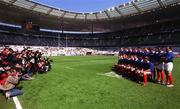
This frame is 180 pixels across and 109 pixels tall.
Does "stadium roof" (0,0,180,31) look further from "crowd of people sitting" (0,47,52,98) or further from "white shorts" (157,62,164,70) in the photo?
"white shorts" (157,62,164,70)

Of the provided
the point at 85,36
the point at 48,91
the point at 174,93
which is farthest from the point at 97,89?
the point at 85,36

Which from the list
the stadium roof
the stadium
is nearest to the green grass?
the stadium

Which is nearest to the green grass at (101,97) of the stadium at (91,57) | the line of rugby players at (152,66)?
the stadium at (91,57)

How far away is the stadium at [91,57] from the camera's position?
9328mm

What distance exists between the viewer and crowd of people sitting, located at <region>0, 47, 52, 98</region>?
10611mm

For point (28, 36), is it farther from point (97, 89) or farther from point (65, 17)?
point (97, 89)

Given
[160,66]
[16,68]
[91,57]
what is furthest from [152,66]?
[91,57]

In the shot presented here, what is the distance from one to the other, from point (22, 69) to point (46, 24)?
216 ft

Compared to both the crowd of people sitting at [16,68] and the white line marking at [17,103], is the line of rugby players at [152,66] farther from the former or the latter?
the white line marking at [17,103]

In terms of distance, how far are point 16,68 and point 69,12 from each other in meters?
54.9

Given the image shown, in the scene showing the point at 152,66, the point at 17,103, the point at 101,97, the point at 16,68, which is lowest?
the point at 17,103

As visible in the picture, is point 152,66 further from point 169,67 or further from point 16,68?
point 16,68

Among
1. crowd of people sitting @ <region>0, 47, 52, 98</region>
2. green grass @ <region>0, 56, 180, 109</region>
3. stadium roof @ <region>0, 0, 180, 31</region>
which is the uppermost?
stadium roof @ <region>0, 0, 180, 31</region>

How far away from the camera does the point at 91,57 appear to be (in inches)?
1987
